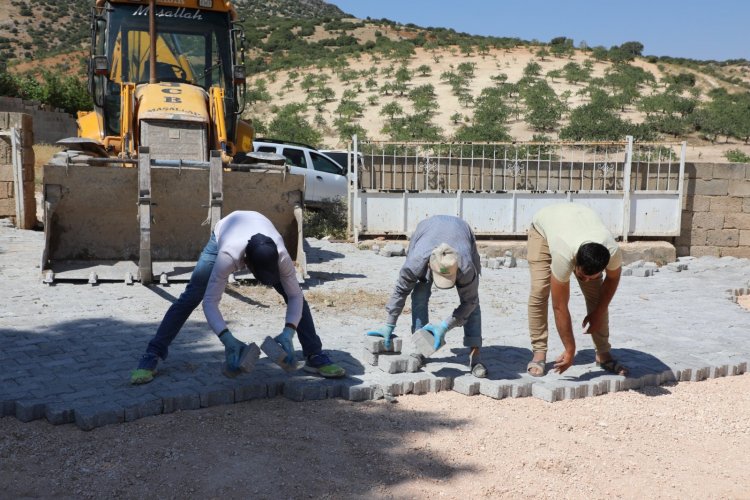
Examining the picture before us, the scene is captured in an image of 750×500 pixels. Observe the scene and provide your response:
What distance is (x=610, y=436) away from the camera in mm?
4852

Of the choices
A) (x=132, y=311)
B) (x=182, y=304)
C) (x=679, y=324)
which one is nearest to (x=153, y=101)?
(x=132, y=311)

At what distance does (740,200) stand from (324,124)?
2176cm

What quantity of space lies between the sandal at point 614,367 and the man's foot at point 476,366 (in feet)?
3.34

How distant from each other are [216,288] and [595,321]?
2.84 metres

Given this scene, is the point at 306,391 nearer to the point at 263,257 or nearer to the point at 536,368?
the point at 263,257

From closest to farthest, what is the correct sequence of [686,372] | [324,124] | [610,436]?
[610,436] < [686,372] < [324,124]

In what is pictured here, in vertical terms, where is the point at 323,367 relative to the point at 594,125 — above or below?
below

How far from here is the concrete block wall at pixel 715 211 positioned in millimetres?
13391

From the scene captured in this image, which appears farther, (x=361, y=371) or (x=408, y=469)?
(x=361, y=371)

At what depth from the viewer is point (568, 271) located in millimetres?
5176

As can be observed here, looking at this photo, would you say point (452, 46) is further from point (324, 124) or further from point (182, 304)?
point (182, 304)

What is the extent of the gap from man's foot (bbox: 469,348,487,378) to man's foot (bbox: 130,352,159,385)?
7.49 feet

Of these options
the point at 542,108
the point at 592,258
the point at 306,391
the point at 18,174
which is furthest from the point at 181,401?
the point at 542,108

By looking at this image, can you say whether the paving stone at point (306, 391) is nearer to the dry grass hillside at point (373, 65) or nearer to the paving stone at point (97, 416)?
the paving stone at point (97, 416)
